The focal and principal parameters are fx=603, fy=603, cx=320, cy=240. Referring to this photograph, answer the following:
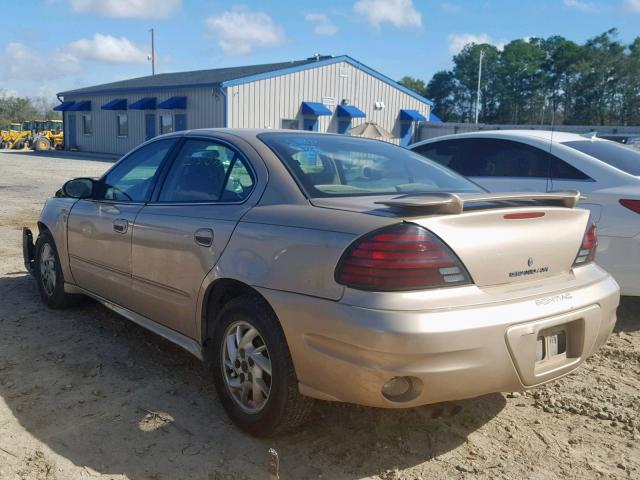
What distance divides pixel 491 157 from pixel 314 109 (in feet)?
77.7

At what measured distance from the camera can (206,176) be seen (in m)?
3.60

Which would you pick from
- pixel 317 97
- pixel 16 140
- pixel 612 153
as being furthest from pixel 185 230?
pixel 16 140

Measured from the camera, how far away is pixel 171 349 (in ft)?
14.0

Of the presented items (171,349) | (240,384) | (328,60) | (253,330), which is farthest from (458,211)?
(328,60)

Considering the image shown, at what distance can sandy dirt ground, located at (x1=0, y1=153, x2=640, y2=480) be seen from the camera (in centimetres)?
278

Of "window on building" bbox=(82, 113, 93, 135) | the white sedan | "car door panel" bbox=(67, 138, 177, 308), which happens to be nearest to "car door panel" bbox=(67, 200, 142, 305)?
"car door panel" bbox=(67, 138, 177, 308)

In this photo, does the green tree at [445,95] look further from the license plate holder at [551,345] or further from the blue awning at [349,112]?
the license plate holder at [551,345]

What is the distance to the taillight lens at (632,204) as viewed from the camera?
462 cm

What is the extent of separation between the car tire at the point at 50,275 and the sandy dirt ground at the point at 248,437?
2.57ft

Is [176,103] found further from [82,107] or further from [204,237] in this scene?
[204,237]

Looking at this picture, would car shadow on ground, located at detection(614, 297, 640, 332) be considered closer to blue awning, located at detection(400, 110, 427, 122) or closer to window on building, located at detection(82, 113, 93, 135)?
blue awning, located at detection(400, 110, 427, 122)

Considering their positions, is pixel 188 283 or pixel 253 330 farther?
pixel 188 283

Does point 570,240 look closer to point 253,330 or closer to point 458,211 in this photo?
point 458,211

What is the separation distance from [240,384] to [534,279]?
1525 mm
